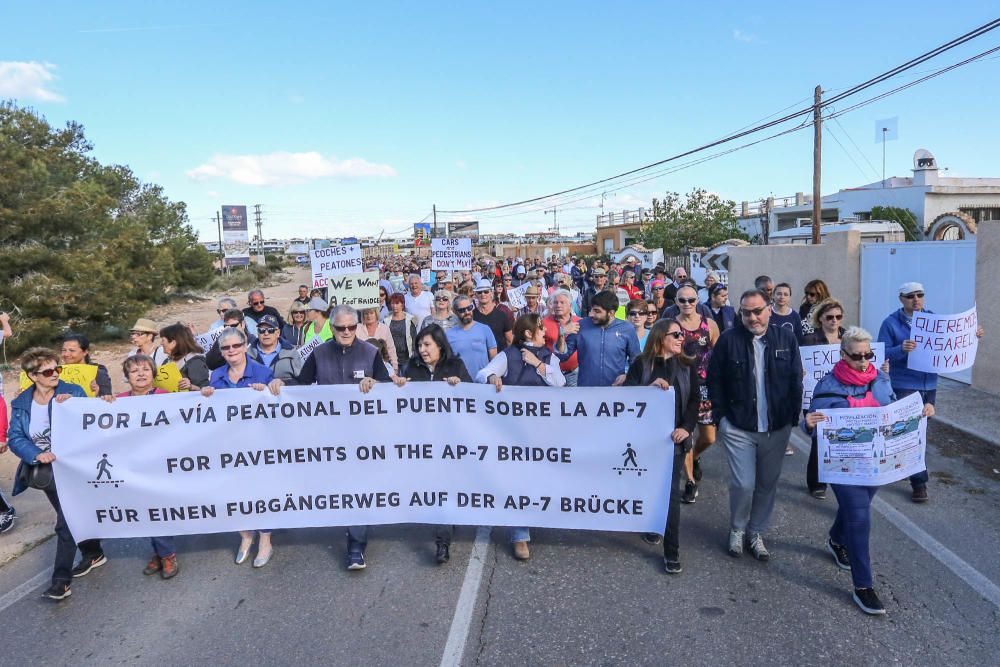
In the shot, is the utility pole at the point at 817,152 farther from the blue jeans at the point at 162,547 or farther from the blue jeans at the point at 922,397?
the blue jeans at the point at 162,547

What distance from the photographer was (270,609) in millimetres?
4320

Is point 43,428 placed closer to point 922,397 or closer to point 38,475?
point 38,475

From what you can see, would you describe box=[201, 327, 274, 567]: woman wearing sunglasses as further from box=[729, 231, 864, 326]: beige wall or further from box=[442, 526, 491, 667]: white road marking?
box=[729, 231, 864, 326]: beige wall

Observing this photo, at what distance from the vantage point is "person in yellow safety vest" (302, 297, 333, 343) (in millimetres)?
8172

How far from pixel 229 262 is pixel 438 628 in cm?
7522

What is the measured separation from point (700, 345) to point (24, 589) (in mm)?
5421

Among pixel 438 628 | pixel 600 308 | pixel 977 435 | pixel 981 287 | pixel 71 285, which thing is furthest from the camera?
pixel 71 285

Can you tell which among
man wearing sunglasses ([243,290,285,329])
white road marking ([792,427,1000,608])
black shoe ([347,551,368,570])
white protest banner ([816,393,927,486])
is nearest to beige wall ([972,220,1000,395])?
white road marking ([792,427,1000,608])

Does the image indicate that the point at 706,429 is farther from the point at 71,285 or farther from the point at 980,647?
the point at 71,285

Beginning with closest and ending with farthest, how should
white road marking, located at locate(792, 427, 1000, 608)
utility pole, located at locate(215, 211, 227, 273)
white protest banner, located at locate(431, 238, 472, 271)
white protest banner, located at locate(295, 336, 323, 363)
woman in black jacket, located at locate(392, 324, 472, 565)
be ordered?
white road marking, located at locate(792, 427, 1000, 608)
woman in black jacket, located at locate(392, 324, 472, 565)
white protest banner, located at locate(295, 336, 323, 363)
white protest banner, located at locate(431, 238, 472, 271)
utility pole, located at locate(215, 211, 227, 273)

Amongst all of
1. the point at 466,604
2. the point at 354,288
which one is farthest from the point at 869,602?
the point at 354,288

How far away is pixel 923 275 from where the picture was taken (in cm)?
1146

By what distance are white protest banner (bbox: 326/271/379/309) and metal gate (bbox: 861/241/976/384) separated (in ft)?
28.1

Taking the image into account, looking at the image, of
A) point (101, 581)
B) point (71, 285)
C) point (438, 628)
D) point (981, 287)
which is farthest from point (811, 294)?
point (71, 285)
